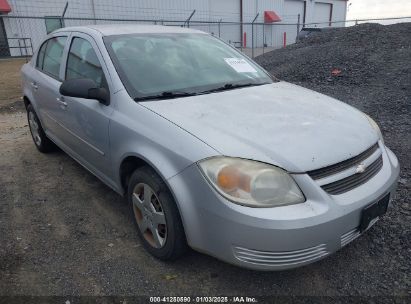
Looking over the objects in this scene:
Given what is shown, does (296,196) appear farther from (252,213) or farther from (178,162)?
(178,162)

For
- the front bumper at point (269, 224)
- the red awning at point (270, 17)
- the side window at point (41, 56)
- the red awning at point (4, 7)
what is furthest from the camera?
the red awning at point (270, 17)

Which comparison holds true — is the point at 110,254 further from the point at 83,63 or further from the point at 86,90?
the point at 83,63

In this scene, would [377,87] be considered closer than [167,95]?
No

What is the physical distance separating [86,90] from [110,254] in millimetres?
1270

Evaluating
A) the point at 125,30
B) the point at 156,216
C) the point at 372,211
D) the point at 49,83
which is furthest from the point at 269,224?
the point at 49,83

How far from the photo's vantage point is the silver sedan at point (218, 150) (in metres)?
Answer: 2.02

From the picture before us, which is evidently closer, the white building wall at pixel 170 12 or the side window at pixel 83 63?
the side window at pixel 83 63

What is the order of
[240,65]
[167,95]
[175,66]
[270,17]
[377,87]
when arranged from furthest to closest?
1. [270,17]
2. [377,87]
3. [240,65]
4. [175,66]
5. [167,95]

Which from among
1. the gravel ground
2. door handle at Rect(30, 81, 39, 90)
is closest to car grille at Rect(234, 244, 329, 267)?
the gravel ground

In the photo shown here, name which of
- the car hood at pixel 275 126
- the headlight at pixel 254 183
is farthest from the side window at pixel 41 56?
the headlight at pixel 254 183

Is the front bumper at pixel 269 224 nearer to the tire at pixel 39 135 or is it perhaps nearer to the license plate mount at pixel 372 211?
the license plate mount at pixel 372 211

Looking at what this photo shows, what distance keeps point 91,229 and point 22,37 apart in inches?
669

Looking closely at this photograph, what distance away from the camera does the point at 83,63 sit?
336 cm

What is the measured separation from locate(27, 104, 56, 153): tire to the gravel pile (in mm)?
3916
